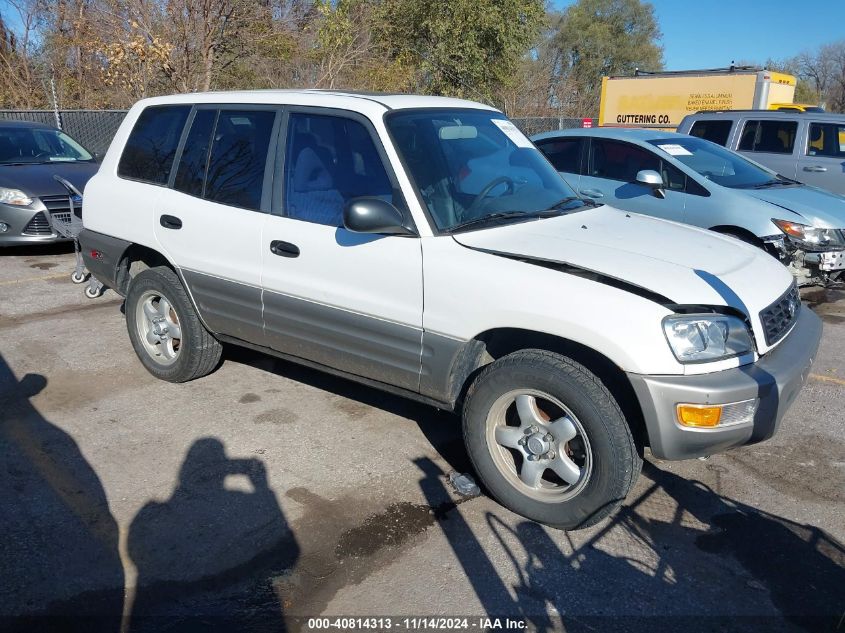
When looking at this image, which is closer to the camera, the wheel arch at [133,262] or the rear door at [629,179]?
the wheel arch at [133,262]

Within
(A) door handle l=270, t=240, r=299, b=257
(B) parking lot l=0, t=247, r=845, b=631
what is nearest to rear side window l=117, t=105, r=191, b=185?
(A) door handle l=270, t=240, r=299, b=257

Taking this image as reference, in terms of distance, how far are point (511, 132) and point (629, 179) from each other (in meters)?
3.54

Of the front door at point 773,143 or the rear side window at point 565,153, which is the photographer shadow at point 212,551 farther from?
the front door at point 773,143

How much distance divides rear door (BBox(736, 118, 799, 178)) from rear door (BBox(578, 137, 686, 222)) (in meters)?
3.41

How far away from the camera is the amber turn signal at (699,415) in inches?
122

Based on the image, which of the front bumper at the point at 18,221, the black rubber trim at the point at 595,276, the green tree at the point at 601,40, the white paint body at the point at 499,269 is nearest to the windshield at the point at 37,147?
the front bumper at the point at 18,221

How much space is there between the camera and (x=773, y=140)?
1034 cm

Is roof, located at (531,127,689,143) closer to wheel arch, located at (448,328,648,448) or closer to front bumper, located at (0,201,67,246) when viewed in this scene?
wheel arch, located at (448,328,648,448)

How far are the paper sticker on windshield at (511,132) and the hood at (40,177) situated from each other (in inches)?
236

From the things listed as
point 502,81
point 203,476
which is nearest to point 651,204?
point 203,476

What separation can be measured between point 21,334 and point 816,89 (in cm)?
5288

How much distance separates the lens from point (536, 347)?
3564 mm

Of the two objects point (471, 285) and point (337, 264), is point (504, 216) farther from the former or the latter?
point (337, 264)

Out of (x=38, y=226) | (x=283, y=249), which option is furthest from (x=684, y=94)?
(x=283, y=249)
